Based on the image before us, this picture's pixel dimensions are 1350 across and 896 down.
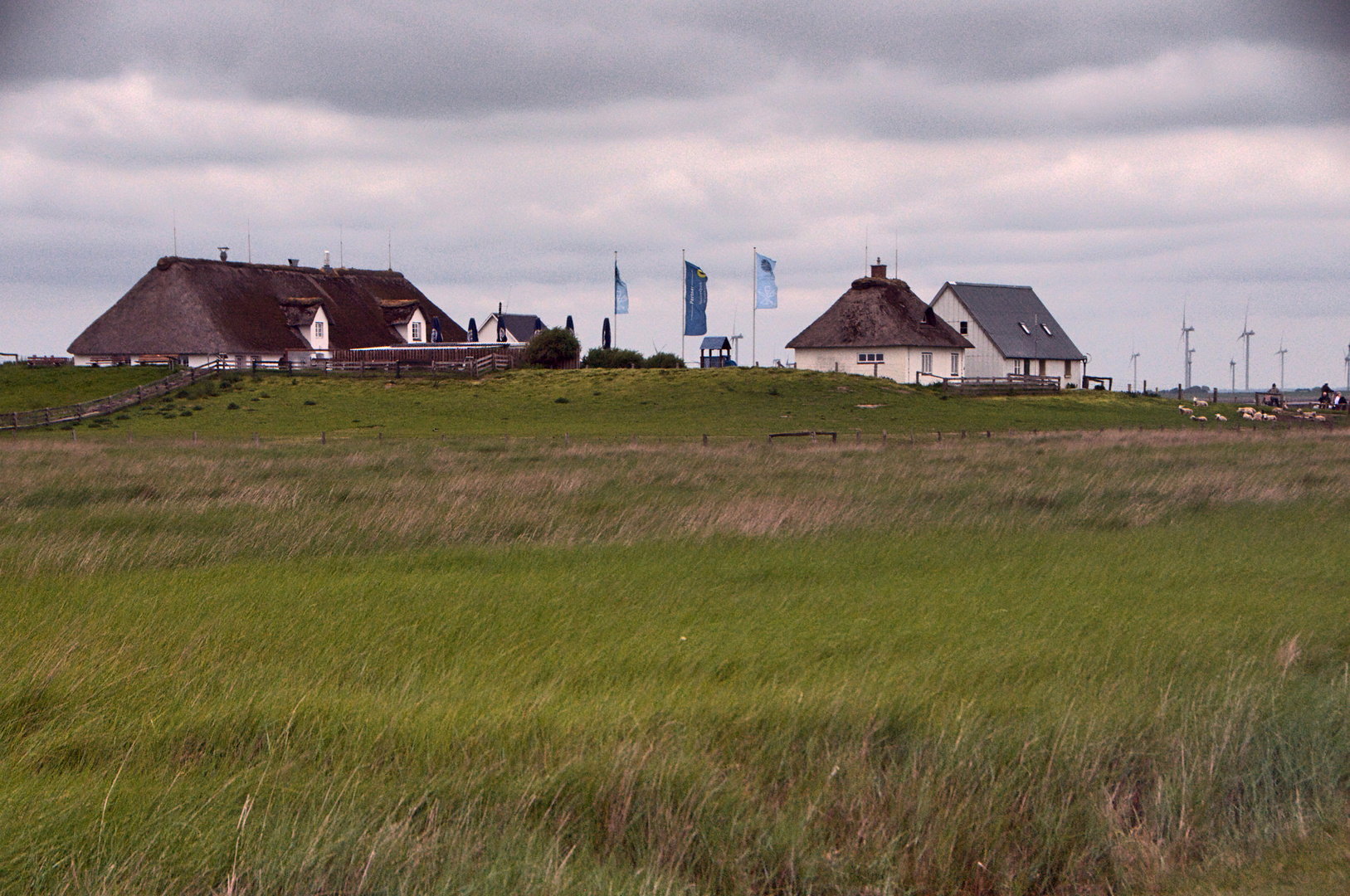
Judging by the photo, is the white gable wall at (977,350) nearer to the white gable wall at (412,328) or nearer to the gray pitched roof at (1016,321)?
the gray pitched roof at (1016,321)

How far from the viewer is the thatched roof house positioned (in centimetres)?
7650

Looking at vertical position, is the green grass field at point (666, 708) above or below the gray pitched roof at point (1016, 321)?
below

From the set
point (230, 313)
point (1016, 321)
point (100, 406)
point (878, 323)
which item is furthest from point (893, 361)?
point (100, 406)

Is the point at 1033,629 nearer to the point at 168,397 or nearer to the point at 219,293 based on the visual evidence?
the point at 168,397

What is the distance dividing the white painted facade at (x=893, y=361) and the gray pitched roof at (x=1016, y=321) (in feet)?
11.3

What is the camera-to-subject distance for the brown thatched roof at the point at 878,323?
77.1 meters

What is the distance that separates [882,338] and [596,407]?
28512mm

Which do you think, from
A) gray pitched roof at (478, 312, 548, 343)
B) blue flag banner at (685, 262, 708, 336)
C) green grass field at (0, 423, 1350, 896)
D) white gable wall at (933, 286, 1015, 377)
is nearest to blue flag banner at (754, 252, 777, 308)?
blue flag banner at (685, 262, 708, 336)

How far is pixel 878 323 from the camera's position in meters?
77.9

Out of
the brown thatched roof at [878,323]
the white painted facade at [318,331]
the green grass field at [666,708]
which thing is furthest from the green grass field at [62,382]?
the green grass field at [666,708]

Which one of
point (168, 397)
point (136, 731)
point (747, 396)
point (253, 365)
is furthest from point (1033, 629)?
point (253, 365)

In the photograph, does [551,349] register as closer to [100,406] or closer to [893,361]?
[893,361]

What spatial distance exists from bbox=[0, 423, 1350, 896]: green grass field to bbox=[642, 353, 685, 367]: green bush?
59346 mm

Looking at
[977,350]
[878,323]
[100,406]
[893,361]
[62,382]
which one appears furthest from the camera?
[977,350]
